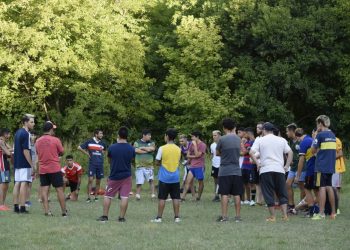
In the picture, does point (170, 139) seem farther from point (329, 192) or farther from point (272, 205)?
point (329, 192)

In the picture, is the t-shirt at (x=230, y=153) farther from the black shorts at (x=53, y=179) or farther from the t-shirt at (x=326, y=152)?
the black shorts at (x=53, y=179)

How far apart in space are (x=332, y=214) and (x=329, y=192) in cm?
47

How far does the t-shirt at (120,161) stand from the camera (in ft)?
46.5

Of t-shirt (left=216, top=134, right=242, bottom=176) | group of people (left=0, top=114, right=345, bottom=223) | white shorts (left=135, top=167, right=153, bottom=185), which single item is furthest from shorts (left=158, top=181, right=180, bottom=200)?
white shorts (left=135, top=167, right=153, bottom=185)

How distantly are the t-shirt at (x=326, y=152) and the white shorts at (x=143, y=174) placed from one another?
7.45 meters

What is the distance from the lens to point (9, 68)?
44656mm

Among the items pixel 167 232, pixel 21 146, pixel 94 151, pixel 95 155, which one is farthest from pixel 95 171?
pixel 167 232

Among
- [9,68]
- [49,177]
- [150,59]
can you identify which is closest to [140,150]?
[49,177]

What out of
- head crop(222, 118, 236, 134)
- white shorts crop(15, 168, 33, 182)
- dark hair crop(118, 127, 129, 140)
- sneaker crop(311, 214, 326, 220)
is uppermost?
head crop(222, 118, 236, 134)

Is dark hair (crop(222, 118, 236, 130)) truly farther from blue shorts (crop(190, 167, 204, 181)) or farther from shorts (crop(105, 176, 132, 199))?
blue shorts (crop(190, 167, 204, 181))

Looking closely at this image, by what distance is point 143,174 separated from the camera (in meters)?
21.3

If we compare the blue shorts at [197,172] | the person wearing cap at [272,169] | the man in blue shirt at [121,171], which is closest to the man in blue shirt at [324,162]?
the person wearing cap at [272,169]

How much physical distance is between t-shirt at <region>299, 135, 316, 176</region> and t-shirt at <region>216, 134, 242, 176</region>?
1.89 metres

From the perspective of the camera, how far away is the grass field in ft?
34.8
